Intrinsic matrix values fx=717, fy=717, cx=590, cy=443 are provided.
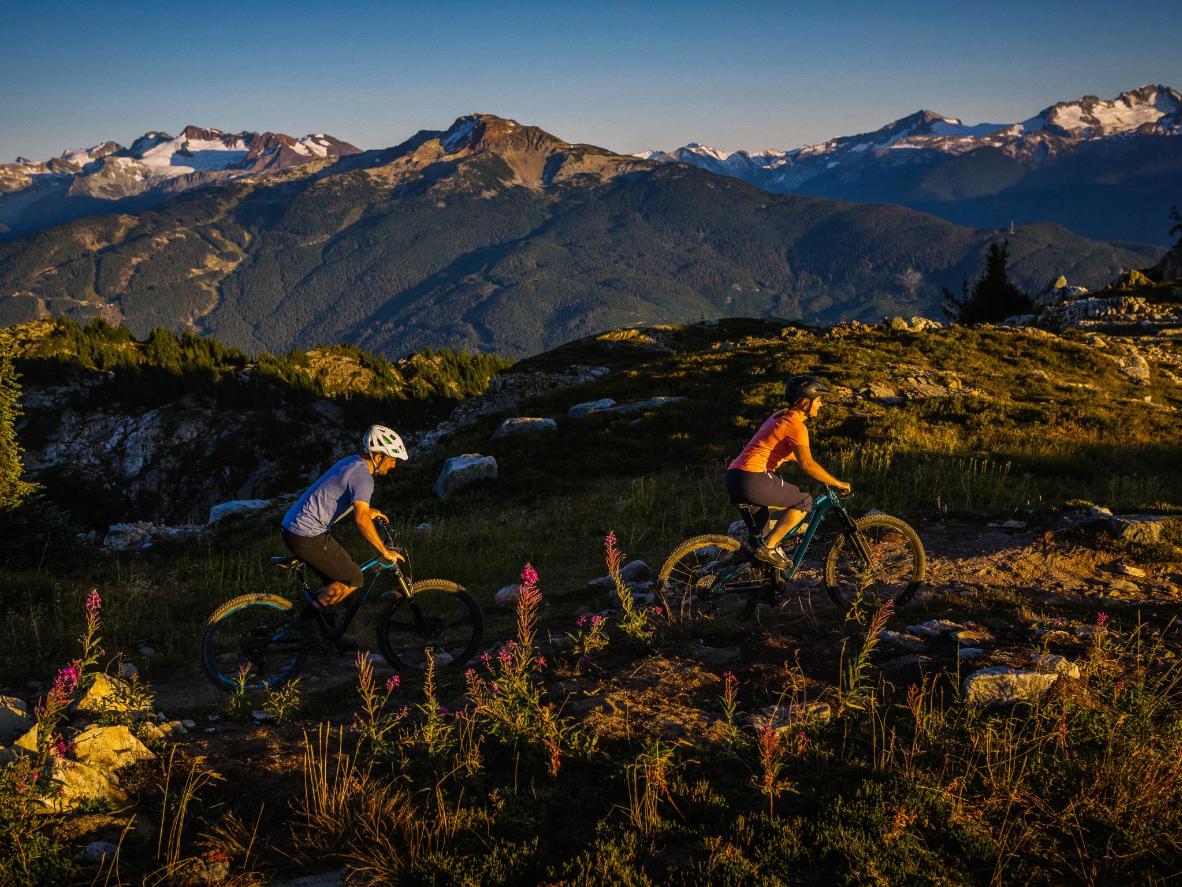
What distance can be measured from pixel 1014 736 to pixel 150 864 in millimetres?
6503

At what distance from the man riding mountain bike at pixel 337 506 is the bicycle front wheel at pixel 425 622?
0.76m

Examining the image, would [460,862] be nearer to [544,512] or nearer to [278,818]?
[278,818]

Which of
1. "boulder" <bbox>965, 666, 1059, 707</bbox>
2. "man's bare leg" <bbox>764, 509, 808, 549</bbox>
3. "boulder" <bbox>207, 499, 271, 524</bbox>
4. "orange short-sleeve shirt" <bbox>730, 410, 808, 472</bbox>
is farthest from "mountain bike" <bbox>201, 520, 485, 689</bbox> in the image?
"boulder" <bbox>207, 499, 271, 524</bbox>

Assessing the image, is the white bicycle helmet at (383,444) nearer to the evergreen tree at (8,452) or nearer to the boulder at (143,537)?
the evergreen tree at (8,452)

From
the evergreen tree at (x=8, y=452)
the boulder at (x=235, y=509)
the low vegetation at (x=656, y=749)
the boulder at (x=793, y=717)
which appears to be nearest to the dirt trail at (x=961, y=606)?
the low vegetation at (x=656, y=749)

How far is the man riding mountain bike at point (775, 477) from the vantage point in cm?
888

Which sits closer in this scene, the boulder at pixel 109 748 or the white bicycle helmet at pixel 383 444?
the boulder at pixel 109 748

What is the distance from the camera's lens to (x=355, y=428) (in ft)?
287

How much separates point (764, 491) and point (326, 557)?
5.47 m

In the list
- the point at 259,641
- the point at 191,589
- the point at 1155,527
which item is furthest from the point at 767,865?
the point at 191,589

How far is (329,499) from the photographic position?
8.43 metres

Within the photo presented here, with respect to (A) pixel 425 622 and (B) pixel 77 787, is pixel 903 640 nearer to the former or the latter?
(A) pixel 425 622

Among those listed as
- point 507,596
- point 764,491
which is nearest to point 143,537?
point 507,596

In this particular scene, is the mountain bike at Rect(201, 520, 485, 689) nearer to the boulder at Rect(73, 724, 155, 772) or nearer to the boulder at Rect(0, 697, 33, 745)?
the boulder at Rect(0, 697, 33, 745)
